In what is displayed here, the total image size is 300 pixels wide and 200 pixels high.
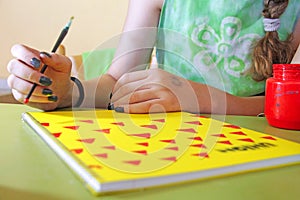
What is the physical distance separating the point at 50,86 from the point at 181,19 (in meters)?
0.42

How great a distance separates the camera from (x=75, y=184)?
0.29 meters

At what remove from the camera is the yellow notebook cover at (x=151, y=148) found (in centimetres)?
30

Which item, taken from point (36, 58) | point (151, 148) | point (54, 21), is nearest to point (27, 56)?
point (36, 58)

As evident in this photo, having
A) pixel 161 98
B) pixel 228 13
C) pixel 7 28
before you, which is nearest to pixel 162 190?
pixel 161 98

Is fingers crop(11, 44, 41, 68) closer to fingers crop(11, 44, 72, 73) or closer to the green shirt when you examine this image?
fingers crop(11, 44, 72, 73)

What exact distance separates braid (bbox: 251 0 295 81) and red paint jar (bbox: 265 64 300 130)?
11.6 inches

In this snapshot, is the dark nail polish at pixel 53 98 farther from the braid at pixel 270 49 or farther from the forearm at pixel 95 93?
the braid at pixel 270 49

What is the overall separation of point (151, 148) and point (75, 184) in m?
0.11

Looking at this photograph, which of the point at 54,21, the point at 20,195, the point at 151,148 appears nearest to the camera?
the point at 20,195

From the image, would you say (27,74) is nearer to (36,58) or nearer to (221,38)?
(36,58)

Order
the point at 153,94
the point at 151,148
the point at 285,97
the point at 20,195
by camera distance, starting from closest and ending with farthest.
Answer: the point at 20,195
the point at 151,148
the point at 285,97
the point at 153,94

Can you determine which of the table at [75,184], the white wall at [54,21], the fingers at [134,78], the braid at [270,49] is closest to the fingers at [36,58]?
the fingers at [134,78]

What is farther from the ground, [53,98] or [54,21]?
[54,21]

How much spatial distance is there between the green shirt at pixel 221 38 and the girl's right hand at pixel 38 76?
35 cm
